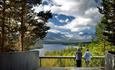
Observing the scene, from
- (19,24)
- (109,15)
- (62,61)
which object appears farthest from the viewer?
(109,15)

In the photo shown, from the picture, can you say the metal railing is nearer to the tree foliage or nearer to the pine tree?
the tree foliage

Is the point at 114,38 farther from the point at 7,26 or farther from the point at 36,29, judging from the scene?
the point at 7,26

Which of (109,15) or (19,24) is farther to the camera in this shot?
(109,15)

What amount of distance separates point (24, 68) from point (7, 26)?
9726 millimetres

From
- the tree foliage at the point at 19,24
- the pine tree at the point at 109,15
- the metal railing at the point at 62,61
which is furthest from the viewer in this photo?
the pine tree at the point at 109,15

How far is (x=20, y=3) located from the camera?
36844 mm

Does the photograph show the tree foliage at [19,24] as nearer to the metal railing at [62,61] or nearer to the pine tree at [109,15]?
the metal railing at [62,61]

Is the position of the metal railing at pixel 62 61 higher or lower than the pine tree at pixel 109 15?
lower

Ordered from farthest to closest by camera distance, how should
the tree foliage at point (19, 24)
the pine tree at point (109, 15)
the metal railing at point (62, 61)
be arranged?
the pine tree at point (109, 15) → the metal railing at point (62, 61) → the tree foliage at point (19, 24)

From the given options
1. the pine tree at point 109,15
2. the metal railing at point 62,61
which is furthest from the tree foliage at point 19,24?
the pine tree at point 109,15

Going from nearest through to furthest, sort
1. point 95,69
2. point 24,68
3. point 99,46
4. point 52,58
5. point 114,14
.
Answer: point 24,68
point 95,69
point 52,58
point 114,14
point 99,46

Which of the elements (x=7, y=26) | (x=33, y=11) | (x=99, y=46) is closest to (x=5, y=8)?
(x=7, y=26)

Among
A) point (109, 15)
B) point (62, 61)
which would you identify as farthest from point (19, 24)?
point (109, 15)

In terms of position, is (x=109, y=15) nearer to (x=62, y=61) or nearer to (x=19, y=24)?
(x=62, y=61)
